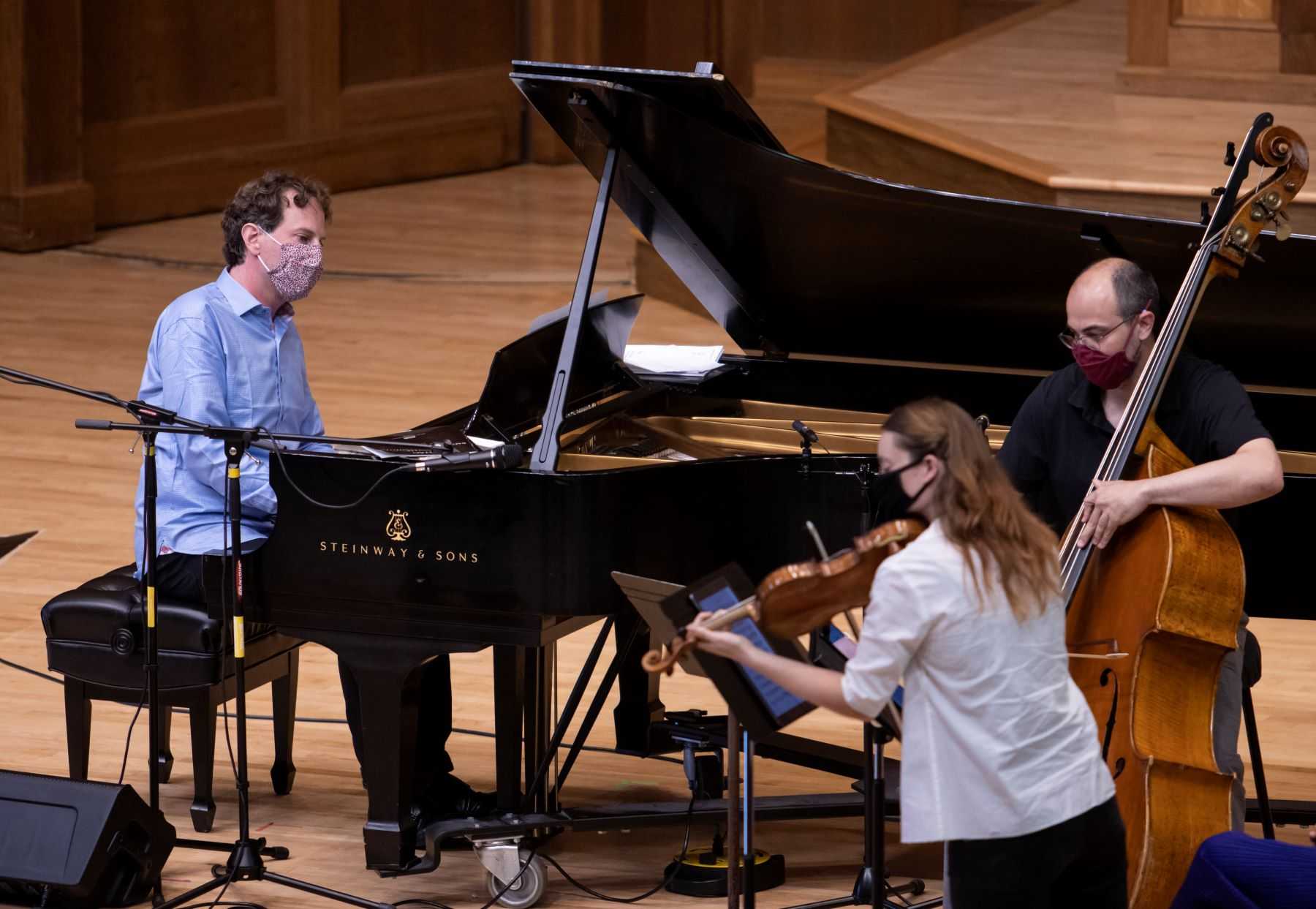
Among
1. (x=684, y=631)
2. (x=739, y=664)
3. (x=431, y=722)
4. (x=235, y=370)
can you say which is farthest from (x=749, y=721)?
(x=235, y=370)

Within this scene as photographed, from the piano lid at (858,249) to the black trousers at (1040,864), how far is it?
1302 mm

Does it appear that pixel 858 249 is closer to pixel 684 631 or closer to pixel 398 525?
pixel 398 525

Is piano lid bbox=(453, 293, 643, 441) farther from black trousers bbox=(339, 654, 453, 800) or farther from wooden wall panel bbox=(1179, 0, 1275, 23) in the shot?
wooden wall panel bbox=(1179, 0, 1275, 23)

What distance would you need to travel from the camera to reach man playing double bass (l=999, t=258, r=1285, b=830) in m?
3.21

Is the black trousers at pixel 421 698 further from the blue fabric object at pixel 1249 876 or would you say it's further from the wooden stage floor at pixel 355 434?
the blue fabric object at pixel 1249 876

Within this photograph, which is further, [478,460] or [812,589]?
[478,460]

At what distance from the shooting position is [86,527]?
230 inches

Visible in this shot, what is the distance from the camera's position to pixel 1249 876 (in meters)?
2.90

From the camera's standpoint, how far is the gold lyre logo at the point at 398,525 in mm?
3492

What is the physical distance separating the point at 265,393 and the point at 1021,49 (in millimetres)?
6485

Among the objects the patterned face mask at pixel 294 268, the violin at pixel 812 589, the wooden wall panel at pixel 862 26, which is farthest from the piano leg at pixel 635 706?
the wooden wall panel at pixel 862 26

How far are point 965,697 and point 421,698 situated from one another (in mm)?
1618

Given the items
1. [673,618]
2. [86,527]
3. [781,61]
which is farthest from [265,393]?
[781,61]

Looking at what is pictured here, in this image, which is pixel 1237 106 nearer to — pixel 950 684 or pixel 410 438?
pixel 410 438
